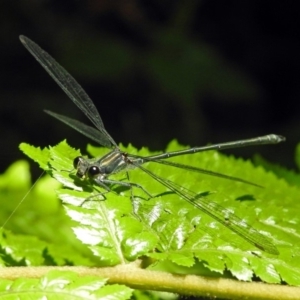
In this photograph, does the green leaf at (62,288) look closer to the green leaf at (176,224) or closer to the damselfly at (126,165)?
the green leaf at (176,224)

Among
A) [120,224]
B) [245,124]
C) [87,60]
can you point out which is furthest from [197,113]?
[120,224]

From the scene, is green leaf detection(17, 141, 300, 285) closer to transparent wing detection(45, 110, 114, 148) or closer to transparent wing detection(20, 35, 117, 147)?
transparent wing detection(45, 110, 114, 148)

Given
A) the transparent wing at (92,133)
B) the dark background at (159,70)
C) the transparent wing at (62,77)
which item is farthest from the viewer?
the dark background at (159,70)

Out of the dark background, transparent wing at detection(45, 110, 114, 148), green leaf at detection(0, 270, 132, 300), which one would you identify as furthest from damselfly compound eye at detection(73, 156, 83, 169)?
the dark background

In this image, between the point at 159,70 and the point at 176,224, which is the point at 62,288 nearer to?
the point at 176,224

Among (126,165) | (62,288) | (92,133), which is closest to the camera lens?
(62,288)

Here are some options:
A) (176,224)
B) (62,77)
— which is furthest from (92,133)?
(176,224)

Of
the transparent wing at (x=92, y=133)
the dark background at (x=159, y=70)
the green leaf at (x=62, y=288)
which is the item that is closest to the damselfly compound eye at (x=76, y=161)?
the green leaf at (x=62, y=288)

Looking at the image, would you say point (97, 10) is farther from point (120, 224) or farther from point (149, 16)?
point (120, 224)

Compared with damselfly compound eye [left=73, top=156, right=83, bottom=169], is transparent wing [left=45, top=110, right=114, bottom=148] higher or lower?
higher
